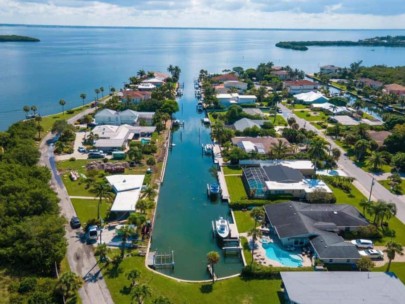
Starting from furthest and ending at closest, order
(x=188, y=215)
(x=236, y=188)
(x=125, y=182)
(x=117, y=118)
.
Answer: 1. (x=117, y=118)
2. (x=236, y=188)
3. (x=125, y=182)
4. (x=188, y=215)

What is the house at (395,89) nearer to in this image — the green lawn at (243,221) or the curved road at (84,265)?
the green lawn at (243,221)

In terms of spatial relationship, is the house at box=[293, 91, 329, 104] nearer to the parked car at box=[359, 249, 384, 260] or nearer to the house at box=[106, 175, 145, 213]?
the house at box=[106, 175, 145, 213]

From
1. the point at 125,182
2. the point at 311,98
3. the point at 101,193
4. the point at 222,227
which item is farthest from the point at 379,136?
the point at 101,193

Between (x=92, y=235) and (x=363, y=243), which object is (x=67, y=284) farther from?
(x=363, y=243)

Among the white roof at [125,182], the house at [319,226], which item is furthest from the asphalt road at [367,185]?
the white roof at [125,182]

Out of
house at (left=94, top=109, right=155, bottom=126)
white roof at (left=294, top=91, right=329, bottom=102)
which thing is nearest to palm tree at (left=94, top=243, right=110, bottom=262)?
house at (left=94, top=109, right=155, bottom=126)

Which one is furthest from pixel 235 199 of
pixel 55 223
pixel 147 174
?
pixel 55 223
